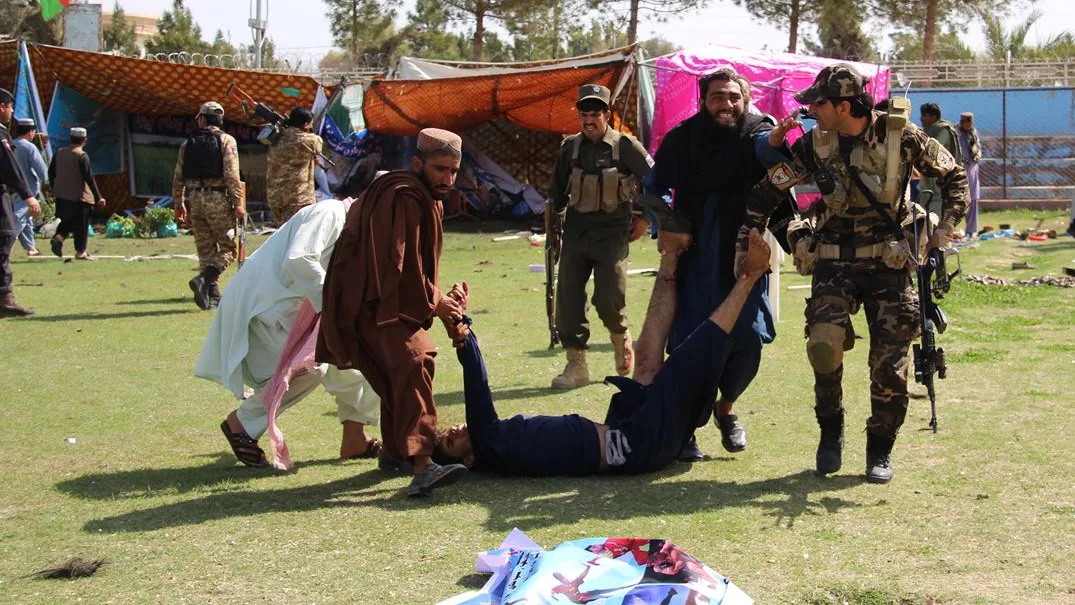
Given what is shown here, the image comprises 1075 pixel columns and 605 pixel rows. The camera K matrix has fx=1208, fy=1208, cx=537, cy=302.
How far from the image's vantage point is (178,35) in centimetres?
4800

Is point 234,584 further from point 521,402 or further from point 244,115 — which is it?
point 244,115

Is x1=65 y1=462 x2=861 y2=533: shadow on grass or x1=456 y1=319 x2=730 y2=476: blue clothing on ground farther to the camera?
x1=456 y1=319 x2=730 y2=476: blue clothing on ground

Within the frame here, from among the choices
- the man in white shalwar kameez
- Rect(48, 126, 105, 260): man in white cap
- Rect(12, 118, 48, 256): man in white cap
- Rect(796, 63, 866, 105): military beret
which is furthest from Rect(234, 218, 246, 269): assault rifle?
Rect(796, 63, 866, 105): military beret

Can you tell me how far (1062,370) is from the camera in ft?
26.3

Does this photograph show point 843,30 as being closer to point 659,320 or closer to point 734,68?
point 734,68

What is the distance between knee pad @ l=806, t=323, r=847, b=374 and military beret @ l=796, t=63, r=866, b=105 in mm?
1002

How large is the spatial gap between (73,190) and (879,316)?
13.0m

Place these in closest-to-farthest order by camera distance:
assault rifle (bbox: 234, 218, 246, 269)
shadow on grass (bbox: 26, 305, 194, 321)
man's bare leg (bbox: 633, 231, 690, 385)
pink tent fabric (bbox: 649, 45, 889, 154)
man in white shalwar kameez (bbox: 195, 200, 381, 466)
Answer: man in white shalwar kameez (bbox: 195, 200, 381, 466) → man's bare leg (bbox: 633, 231, 690, 385) → shadow on grass (bbox: 26, 305, 194, 321) → assault rifle (bbox: 234, 218, 246, 269) → pink tent fabric (bbox: 649, 45, 889, 154)

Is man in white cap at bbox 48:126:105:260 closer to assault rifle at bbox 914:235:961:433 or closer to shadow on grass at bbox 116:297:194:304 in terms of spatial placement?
shadow on grass at bbox 116:297:194:304

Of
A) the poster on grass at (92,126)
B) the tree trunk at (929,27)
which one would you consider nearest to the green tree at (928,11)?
the tree trunk at (929,27)

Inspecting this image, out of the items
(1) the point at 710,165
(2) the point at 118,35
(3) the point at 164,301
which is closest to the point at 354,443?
(1) the point at 710,165

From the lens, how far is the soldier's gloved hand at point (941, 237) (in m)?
5.21

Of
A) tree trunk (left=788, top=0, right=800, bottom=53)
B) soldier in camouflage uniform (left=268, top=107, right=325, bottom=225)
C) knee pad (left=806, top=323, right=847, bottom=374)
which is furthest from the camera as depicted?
tree trunk (left=788, top=0, right=800, bottom=53)

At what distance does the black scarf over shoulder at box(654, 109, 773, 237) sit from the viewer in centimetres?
596
